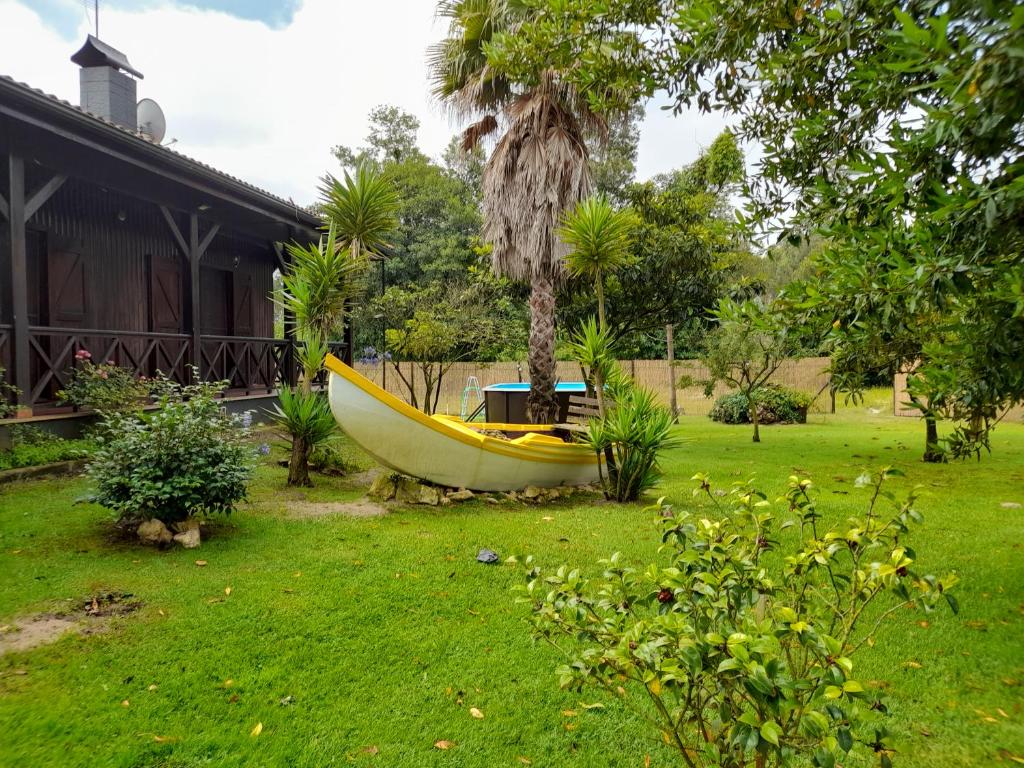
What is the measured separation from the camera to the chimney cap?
10.9 m

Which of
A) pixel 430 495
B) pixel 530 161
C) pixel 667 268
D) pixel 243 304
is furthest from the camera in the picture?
pixel 667 268

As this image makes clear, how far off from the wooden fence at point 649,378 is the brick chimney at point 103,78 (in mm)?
9846

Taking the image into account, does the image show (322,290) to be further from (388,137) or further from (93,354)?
(388,137)

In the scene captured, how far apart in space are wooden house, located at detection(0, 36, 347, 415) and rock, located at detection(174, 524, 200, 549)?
3.74 meters

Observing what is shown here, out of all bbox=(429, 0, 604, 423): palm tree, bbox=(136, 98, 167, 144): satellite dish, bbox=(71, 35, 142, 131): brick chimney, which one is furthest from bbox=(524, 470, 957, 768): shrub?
bbox=(136, 98, 167, 144): satellite dish

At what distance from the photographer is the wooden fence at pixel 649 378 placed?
→ 18844mm

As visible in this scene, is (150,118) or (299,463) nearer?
(299,463)

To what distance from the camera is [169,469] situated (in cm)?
459

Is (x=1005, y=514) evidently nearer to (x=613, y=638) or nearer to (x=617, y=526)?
(x=617, y=526)

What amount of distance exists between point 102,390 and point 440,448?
431 centimetres

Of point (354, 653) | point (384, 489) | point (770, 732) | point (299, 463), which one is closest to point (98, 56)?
point (299, 463)

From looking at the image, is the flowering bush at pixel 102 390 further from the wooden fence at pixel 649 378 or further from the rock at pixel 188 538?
the wooden fence at pixel 649 378

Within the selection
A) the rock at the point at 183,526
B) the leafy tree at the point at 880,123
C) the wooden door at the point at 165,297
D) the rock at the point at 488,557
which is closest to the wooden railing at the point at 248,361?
the wooden door at the point at 165,297

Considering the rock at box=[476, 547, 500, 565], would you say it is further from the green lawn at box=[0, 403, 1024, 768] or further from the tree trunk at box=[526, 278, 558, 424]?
the tree trunk at box=[526, 278, 558, 424]
